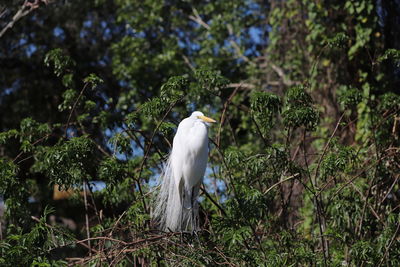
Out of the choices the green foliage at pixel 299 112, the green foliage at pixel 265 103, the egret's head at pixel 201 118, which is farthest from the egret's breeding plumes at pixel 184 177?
the green foliage at pixel 299 112

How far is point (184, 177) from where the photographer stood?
372 cm

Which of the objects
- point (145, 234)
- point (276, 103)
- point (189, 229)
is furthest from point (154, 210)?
point (276, 103)

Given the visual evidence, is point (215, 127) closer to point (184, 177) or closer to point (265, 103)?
point (184, 177)

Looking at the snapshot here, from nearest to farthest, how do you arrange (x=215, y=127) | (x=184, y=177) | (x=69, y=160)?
(x=69, y=160)
(x=184, y=177)
(x=215, y=127)

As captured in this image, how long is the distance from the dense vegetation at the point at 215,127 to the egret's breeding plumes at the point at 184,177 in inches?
3.6

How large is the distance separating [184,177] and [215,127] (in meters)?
1.60

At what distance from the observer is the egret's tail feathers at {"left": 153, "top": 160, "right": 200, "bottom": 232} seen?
3746 millimetres

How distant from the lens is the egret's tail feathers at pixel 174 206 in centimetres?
375

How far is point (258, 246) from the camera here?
11.5 ft

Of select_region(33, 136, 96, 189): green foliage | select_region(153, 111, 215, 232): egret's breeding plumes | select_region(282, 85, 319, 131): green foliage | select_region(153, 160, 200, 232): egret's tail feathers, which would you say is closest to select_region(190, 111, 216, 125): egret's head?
select_region(153, 111, 215, 232): egret's breeding plumes

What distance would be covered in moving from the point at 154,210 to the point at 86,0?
466 centimetres

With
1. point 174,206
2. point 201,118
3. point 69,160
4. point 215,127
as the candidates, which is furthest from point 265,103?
point 215,127

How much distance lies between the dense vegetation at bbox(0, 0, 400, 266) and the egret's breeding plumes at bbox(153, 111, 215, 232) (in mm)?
91

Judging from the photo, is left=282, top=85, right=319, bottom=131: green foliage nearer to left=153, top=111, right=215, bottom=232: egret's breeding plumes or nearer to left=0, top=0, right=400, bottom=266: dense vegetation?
left=0, top=0, right=400, bottom=266: dense vegetation
